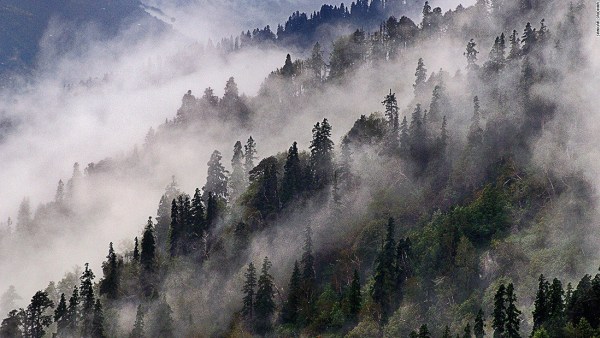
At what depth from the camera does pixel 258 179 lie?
153 m

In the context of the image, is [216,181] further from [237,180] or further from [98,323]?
[98,323]

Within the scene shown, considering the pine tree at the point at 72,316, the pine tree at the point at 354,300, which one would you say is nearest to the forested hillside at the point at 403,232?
the pine tree at the point at 354,300

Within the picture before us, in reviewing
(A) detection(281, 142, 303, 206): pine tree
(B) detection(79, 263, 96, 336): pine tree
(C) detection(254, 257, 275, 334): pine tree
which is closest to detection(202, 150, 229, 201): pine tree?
(A) detection(281, 142, 303, 206): pine tree

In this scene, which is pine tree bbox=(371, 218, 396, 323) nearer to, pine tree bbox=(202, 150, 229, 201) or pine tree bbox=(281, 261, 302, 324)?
pine tree bbox=(281, 261, 302, 324)

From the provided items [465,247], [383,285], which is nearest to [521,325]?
[465,247]

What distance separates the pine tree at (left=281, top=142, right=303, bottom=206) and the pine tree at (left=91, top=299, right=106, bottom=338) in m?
42.1

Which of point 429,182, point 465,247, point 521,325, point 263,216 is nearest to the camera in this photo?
point 521,325

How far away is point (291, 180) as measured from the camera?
484 ft

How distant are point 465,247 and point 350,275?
23.2 meters

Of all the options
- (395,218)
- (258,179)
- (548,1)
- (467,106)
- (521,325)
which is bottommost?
(521,325)

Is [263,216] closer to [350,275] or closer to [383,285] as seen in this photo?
[350,275]

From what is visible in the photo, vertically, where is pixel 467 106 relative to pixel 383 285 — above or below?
above

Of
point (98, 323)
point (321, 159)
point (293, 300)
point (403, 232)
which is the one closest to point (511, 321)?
point (403, 232)

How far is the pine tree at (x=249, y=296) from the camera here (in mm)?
126656
